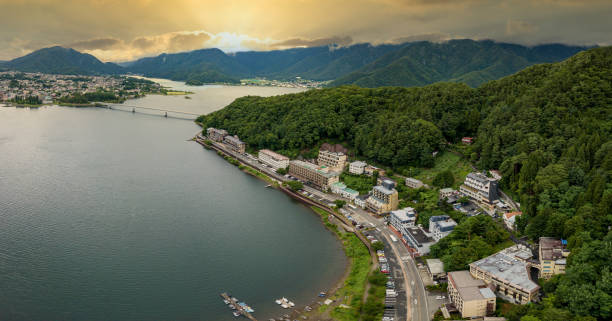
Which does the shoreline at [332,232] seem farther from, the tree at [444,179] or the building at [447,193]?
the tree at [444,179]

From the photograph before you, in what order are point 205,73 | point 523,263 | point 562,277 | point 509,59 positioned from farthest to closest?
1. point 205,73
2. point 509,59
3. point 523,263
4. point 562,277

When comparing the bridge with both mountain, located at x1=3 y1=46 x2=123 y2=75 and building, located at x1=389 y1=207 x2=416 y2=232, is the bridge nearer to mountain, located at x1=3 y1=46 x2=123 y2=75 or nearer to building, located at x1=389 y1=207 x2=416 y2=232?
building, located at x1=389 y1=207 x2=416 y2=232

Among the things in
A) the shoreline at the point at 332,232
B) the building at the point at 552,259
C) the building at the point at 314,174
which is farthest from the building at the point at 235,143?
the building at the point at 552,259

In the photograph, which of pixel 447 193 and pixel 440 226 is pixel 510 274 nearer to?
pixel 440 226

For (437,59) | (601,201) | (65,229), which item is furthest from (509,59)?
(65,229)

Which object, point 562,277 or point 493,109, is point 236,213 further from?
point 493,109

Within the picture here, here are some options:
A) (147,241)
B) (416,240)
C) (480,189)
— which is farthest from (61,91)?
(480,189)

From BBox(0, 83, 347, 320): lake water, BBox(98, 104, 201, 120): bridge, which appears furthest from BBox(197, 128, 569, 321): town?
BBox(98, 104, 201, 120): bridge
